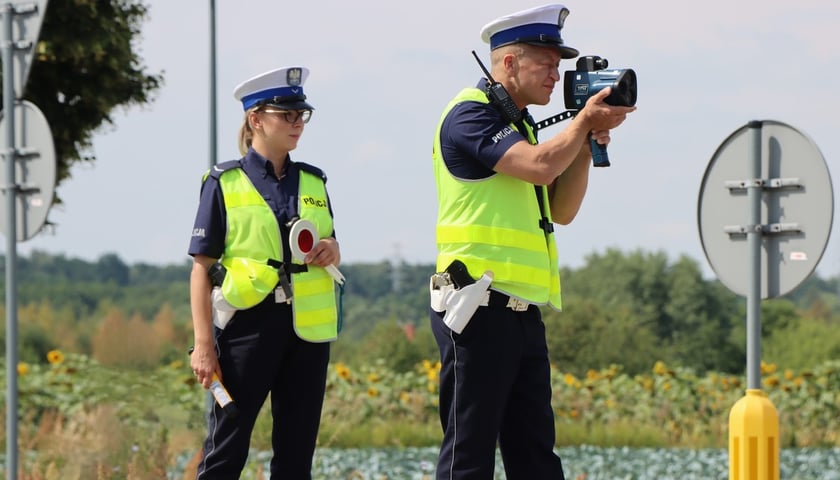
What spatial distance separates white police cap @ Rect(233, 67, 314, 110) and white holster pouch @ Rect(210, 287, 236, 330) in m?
0.79

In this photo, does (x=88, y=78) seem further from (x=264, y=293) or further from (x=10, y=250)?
(x=264, y=293)

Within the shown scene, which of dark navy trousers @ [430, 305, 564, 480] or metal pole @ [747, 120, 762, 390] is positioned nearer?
dark navy trousers @ [430, 305, 564, 480]

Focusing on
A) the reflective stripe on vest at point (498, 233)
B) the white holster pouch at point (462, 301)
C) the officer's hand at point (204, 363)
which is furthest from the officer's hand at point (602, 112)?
the officer's hand at point (204, 363)

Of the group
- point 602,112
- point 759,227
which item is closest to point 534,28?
point 602,112

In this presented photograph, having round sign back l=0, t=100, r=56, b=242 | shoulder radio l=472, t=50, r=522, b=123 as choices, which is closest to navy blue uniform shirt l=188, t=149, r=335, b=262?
shoulder radio l=472, t=50, r=522, b=123

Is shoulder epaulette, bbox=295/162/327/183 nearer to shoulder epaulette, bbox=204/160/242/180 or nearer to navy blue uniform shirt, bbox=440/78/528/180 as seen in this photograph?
shoulder epaulette, bbox=204/160/242/180

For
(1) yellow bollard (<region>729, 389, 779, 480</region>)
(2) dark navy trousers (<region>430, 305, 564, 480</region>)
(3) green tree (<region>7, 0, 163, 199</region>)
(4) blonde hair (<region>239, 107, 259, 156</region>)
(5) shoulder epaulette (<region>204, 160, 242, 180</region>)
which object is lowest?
(1) yellow bollard (<region>729, 389, 779, 480</region>)

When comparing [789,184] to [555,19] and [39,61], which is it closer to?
[555,19]

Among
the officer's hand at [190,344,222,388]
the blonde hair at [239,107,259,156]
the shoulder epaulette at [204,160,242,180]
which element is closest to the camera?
the officer's hand at [190,344,222,388]

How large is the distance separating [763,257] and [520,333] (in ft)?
5.81

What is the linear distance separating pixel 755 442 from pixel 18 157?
4.00 meters

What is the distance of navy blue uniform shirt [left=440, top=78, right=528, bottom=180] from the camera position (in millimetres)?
4895

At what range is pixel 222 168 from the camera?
5738 mm

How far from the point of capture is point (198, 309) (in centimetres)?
560
